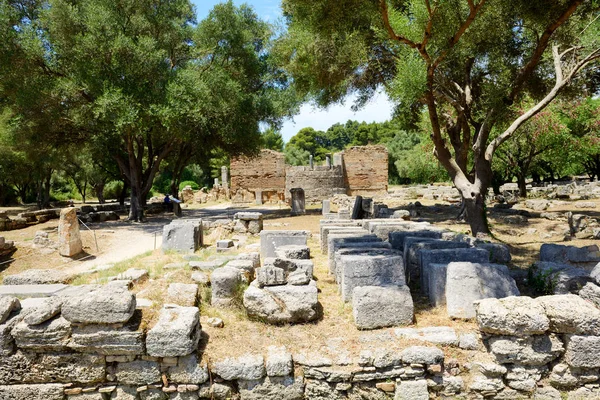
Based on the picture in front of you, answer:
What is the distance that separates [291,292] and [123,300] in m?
2.05

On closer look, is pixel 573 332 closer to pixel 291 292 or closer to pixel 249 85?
pixel 291 292

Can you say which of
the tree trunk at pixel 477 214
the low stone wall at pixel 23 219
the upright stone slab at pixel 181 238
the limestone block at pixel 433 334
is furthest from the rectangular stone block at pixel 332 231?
the low stone wall at pixel 23 219

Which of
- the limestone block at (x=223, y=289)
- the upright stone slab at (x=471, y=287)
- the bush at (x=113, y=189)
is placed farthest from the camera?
the bush at (x=113, y=189)

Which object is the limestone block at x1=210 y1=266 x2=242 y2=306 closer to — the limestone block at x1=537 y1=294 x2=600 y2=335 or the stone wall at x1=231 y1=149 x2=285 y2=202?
the limestone block at x1=537 y1=294 x2=600 y2=335

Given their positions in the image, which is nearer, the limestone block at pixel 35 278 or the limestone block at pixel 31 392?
the limestone block at pixel 31 392

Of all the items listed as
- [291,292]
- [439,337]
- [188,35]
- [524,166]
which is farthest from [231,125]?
[524,166]

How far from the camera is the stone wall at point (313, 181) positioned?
28922 mm

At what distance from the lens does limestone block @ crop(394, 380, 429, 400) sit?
14.8 feet

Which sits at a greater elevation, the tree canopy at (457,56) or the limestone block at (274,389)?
the tree canopy at (457,56)

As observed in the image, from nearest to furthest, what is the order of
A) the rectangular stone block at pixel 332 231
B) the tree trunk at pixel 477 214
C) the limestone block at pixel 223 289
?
the limestone block at pixel 223 289
the rectangular stone block at pixel 332 231
the tree trunk at pixel 477 214

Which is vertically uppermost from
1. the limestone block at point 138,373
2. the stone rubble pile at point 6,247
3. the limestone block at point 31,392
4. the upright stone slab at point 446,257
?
the upright stone slab at point 446,257

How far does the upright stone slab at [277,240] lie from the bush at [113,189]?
105 ft

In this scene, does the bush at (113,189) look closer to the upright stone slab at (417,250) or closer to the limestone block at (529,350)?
the upright stone slab at (417,250)

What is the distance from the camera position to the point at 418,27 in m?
10.2
